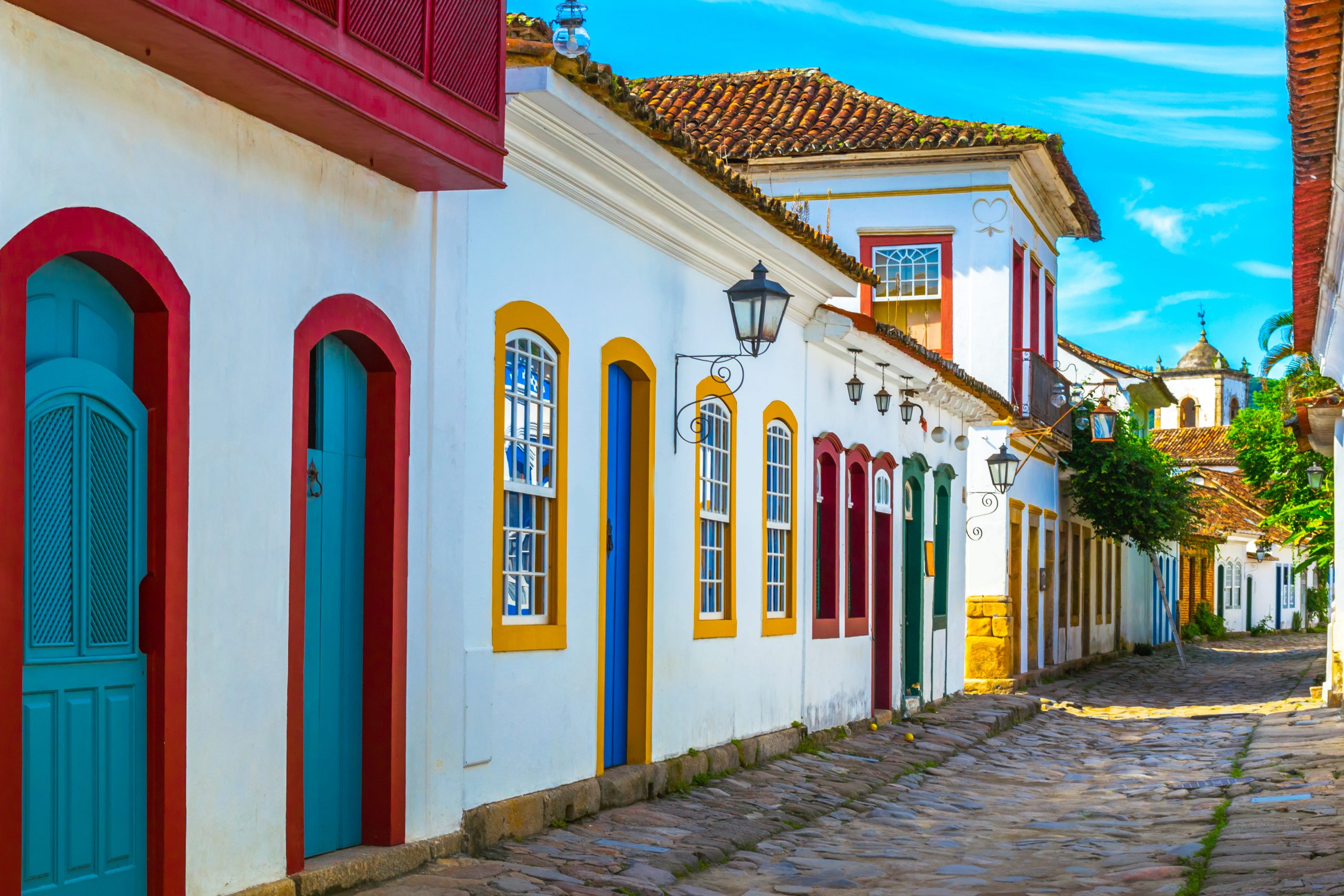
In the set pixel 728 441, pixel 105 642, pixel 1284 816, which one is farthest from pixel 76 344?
pixel 1284 816

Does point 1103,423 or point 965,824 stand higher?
point 1103,423

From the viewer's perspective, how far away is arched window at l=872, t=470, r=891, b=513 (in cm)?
1589

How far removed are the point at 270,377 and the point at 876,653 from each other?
432 inches

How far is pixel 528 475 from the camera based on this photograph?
866cm

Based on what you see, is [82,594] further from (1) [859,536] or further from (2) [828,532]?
(1) [859,536]

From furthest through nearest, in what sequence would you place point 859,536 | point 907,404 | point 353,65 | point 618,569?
1. point 907,404
2. point 859,536
3. point 618,569
4. point 353,65

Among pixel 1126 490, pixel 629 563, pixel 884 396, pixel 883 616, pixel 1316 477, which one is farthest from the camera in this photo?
pixel 1126 490

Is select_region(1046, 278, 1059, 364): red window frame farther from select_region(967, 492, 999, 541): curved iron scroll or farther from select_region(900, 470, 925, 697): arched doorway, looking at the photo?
select_region(900, 470, 925, 697): arched doorway

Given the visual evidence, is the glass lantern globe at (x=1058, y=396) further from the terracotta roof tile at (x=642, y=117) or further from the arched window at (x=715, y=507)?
the arched window at (x=715, y=507)

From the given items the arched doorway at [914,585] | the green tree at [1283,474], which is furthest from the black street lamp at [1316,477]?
the arched doorway at [914,585]

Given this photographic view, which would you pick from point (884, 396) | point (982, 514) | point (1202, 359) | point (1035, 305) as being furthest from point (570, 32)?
point (1202, 359)

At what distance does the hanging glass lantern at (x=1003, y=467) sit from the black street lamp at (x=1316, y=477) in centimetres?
435

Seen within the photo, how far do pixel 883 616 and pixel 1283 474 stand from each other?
11538 millimetres

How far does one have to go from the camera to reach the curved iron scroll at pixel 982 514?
A: 864 inches
